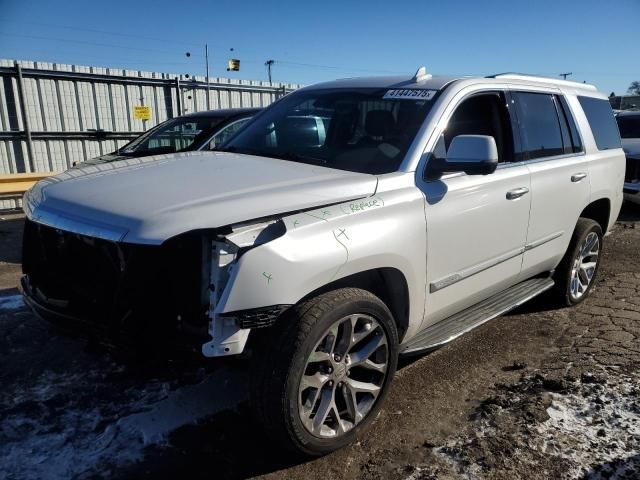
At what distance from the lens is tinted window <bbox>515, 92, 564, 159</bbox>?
12.3 ft

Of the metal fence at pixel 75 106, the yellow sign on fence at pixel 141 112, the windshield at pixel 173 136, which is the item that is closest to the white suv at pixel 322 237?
the windshield at pixel 173 136

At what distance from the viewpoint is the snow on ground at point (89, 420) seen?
252 centimetres

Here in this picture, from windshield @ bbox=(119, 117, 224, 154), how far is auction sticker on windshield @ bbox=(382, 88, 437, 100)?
4.75 meters

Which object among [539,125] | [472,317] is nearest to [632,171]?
[539,125]

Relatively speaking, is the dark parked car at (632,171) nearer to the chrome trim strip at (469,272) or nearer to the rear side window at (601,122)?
the rear side window at (601,122)

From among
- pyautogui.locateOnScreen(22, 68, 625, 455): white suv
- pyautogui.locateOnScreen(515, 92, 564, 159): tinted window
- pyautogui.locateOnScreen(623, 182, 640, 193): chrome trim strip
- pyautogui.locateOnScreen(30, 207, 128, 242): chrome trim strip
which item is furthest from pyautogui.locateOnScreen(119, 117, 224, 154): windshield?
pyautogui.locateOnScreen(623, 182, 640, 193): chrome trim strip

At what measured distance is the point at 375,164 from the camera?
2.92 metres

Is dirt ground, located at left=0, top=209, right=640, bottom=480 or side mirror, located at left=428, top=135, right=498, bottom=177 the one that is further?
side mirror, located at left=428, top=135, right=498, bottom=177

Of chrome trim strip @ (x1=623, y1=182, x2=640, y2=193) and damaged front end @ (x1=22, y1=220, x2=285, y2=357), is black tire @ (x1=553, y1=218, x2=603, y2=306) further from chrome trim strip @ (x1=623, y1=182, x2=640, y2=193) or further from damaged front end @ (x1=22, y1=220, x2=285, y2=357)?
chrome trim strip @ (x1=623, y1=182, x2=640, y2=193)

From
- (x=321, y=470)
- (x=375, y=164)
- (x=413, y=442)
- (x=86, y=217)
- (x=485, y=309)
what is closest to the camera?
(x=86, y=217)

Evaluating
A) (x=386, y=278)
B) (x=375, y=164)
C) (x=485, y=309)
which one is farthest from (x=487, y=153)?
(x=485, y=309)

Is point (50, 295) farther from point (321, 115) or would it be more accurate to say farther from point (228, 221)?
point (321, 115)

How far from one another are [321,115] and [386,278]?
57.7 inches

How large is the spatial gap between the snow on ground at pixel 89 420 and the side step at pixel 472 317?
1187mm
